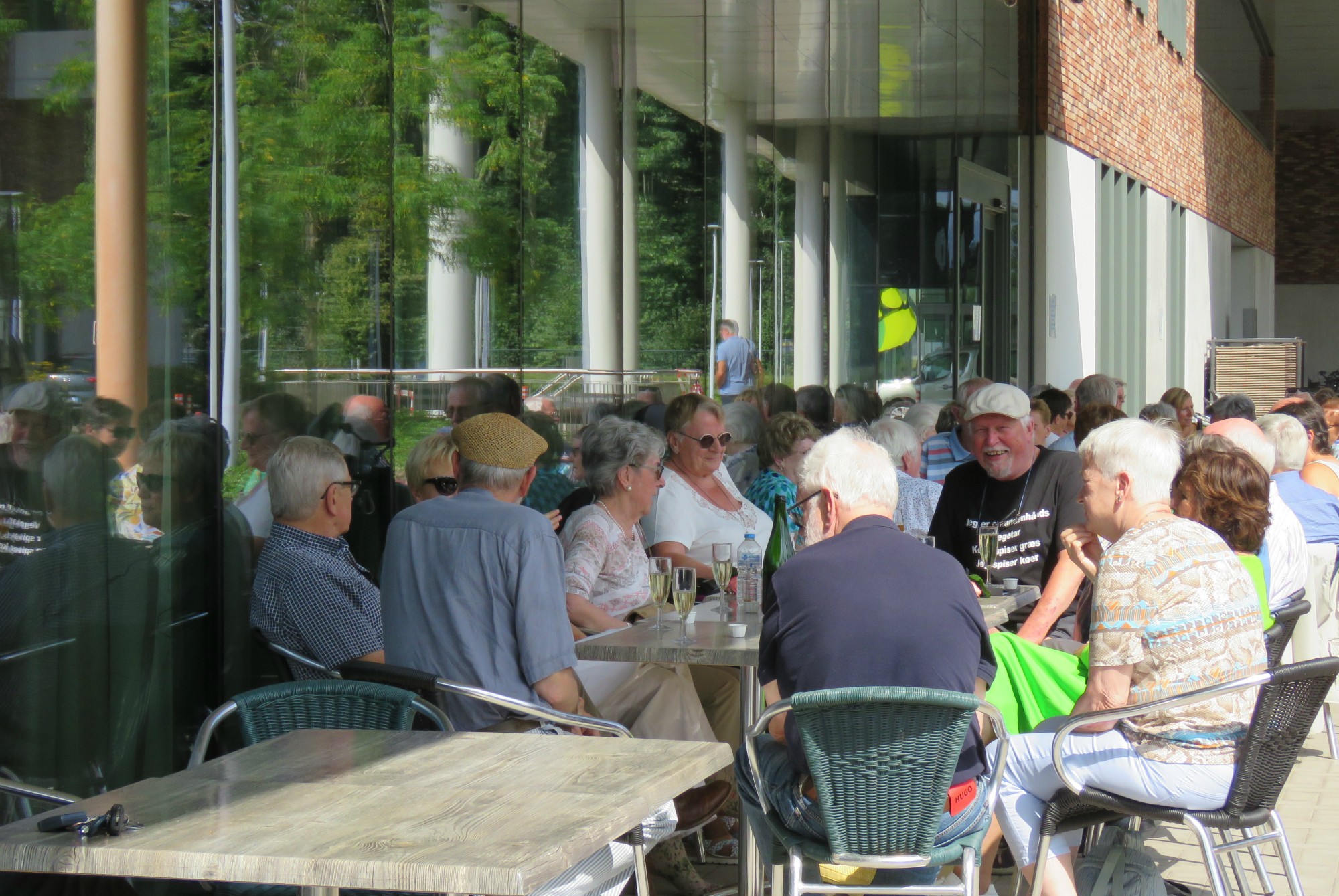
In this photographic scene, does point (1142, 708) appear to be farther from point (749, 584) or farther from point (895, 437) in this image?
point (895, 437)

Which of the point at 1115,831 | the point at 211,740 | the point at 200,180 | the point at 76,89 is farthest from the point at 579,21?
the point at 1115,831

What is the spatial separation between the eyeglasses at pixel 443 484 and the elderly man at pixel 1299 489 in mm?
3732

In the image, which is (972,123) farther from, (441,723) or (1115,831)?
(441,723)

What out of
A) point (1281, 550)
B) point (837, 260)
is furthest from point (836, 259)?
point (1281, 550)

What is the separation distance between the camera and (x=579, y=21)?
703 cm

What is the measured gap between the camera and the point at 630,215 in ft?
24.8

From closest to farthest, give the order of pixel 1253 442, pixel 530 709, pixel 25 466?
1. pixel 530 709
2. pixel 25 466
3. pixel 1253 442

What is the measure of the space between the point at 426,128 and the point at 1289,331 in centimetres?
3327

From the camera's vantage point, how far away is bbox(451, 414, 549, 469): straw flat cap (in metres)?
3.77

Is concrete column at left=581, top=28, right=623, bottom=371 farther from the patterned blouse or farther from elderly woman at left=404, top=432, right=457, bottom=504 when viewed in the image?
the patterned blouse

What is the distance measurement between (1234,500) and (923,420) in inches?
184

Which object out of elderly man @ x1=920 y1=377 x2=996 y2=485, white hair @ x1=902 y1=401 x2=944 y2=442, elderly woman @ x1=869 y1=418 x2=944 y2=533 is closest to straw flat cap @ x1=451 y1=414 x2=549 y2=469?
elderly woman @ x1=869 y1=418 x2=944 y2=533

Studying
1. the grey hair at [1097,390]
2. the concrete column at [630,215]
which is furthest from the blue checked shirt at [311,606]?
the grey hair at [1097,390]

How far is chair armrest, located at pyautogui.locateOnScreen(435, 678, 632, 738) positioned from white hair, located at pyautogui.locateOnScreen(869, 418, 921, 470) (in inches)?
134
